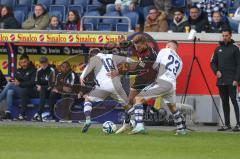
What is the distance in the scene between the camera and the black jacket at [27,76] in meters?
22.9

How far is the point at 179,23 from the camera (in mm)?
22812

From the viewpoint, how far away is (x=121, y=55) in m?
20.1

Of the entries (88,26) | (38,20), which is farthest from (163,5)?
(38,20)

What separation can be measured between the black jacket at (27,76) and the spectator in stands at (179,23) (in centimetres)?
380

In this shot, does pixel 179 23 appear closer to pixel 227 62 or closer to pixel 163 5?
pixel 163 5

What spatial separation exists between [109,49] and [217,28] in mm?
3198

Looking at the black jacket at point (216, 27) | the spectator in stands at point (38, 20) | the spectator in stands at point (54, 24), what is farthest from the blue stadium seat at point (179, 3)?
the spectator in stands at point (38, 20)

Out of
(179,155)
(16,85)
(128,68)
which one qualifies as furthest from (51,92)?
(179,155)

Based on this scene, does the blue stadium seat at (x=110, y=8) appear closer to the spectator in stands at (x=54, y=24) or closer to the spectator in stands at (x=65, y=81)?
the spectator in stands at (x=54, y=24)

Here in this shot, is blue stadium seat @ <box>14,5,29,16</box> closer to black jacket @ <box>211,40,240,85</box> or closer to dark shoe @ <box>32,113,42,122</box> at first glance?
dark shoe @ <box>32,113,42,122</box>

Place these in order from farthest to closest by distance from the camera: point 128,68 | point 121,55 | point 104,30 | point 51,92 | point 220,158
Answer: point 104,30, point 51,92, point 121,55, point 128,68, point 220,158

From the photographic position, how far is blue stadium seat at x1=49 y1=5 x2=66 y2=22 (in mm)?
25166

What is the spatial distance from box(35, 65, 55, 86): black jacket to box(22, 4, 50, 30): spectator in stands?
1.44m

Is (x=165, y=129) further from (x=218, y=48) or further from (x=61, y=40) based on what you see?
(x=61, y=40)
